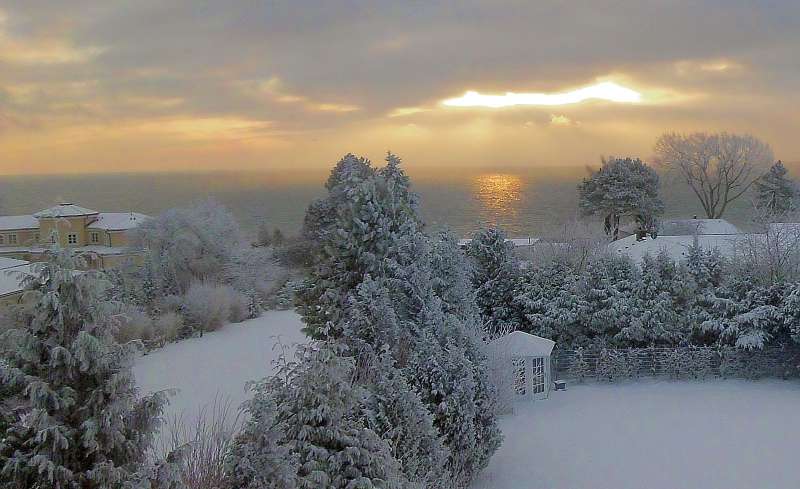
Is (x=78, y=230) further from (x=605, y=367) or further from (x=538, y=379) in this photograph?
(x=605, y=367)

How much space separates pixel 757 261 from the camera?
15320 mm

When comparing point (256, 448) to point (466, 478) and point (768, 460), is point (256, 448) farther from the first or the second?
point (768, 460)

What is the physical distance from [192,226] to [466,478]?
1743 centimetres

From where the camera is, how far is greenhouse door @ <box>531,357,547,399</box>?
1291 cm

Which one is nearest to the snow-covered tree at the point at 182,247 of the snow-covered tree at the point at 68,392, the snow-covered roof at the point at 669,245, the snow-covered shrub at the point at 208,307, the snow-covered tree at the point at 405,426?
the snow-covered shrub at the point at 208,307

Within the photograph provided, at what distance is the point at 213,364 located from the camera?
15.7 m

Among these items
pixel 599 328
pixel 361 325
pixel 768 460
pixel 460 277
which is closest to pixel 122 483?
pixel 361 325

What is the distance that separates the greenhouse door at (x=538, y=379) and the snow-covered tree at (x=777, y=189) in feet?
85.5

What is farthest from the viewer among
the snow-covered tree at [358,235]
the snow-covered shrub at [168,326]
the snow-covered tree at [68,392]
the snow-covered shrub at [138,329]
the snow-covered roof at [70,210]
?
the snow-covered roof at [70,210]

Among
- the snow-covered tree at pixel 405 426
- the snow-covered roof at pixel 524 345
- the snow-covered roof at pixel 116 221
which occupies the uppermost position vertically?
the snow-covered roof at pixel 116 221

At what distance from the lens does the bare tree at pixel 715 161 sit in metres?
37.8

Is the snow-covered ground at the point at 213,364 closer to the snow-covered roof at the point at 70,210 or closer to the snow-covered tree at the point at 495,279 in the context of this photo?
the snow-covered tree at the point at 495,279

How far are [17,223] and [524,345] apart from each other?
2573cm

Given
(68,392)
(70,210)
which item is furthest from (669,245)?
(70,210)
